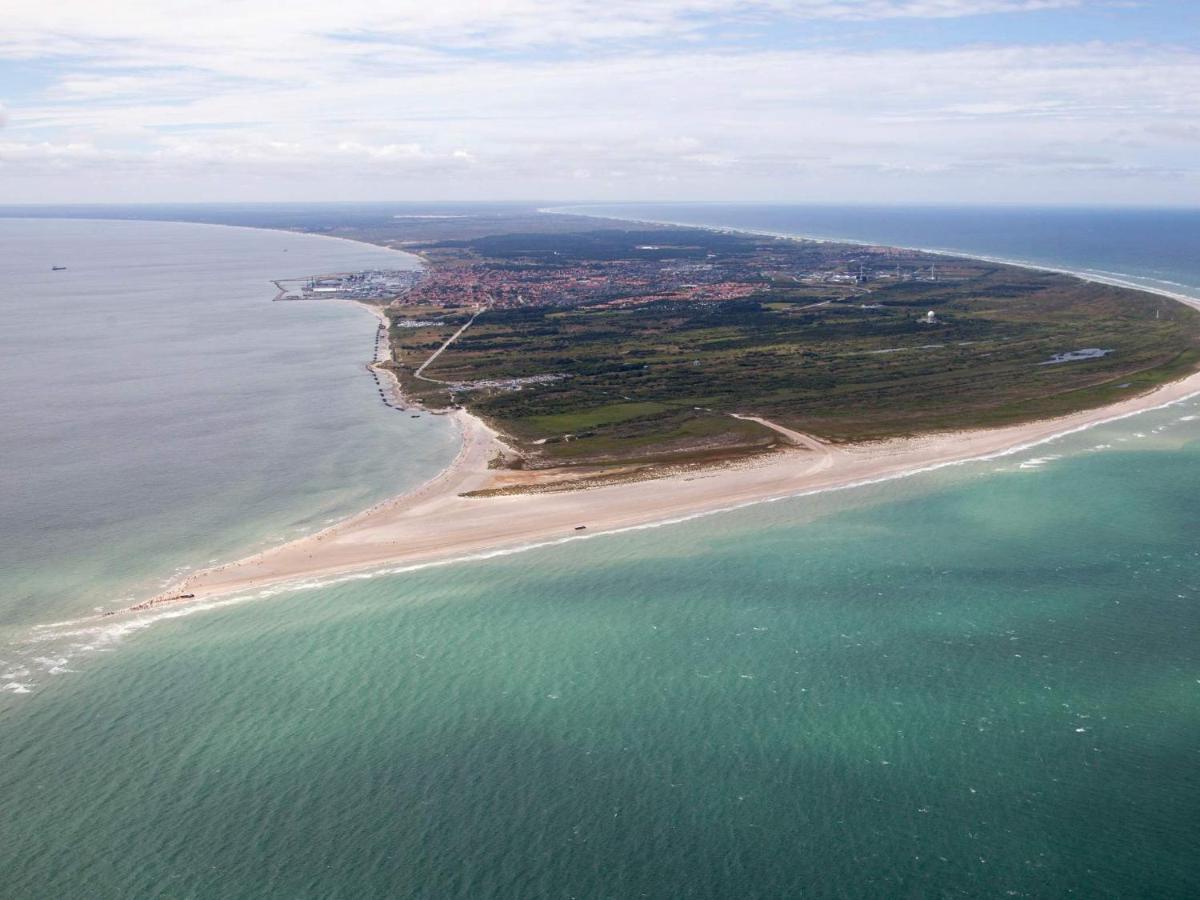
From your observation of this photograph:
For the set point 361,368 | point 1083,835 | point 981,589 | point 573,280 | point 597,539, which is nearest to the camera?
point 1083,835

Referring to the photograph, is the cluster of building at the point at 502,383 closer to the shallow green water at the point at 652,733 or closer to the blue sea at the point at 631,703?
the blue sea at the point at 631,703

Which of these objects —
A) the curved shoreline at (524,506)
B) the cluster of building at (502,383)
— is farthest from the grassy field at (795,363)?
the curved shoreline at (524,506)

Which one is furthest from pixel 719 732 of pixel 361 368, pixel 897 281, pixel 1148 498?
pixel 897 281

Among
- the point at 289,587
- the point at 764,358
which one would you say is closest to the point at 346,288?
the point at 764,358

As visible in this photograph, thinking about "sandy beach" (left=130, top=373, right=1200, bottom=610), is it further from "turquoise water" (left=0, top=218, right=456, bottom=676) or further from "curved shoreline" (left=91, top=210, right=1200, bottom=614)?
"turquoise water" (left=0, top=218, right=456, bottom=676)

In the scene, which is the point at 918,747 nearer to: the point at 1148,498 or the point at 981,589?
the point at 981,589

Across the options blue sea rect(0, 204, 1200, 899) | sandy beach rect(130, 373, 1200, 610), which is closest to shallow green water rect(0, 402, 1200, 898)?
blue sea rect(0, 204, 1200, 899)

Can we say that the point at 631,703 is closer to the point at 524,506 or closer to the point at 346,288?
the point at 524,506
